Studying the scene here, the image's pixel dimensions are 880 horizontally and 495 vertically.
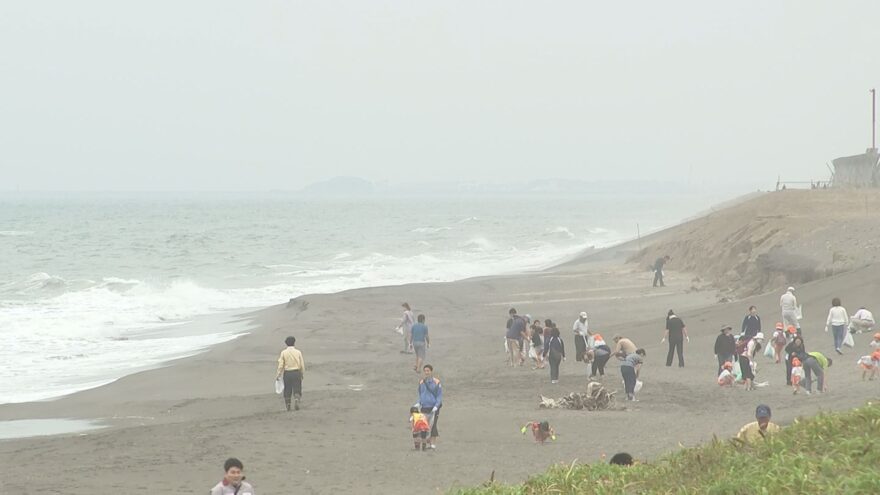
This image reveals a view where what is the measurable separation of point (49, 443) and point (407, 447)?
16.9 feet

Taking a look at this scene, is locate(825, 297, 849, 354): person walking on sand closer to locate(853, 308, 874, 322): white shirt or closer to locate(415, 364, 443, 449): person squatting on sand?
locate(853, 308, 874, 322): white shirt

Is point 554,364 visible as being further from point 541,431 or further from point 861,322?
point 861,322

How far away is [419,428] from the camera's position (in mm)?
14352

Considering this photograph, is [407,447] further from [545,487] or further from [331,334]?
[331,334]

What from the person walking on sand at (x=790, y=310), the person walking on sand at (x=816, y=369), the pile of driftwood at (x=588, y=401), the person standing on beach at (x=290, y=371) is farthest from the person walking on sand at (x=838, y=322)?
the person standing on beach at (x=290, y=371)

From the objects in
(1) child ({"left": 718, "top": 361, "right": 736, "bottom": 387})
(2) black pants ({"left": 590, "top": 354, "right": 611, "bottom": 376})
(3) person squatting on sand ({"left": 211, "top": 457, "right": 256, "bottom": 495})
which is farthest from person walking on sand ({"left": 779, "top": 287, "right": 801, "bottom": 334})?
(3) person squatting on sand ({"left": 211, "top": 457, "right": 256, "bottom": 495})

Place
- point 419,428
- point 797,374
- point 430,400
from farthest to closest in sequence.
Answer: point 797,374, point 430,400, point 419,428

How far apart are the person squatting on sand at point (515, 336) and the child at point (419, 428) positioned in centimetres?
722

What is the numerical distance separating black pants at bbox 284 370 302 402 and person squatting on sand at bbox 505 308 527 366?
18.6 feet

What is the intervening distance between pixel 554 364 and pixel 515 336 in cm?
228

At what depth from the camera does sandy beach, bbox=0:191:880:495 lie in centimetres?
1350

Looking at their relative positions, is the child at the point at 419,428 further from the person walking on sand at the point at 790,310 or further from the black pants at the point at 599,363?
the person walking on sand at the point at 790,310

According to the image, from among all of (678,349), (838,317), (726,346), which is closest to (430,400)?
(726,346)

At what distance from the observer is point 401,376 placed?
21.4m
